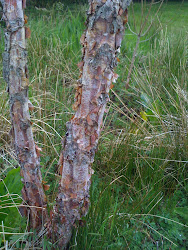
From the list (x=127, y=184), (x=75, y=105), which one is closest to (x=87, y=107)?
(x=75, y=105)

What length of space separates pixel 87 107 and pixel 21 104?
1.10ft

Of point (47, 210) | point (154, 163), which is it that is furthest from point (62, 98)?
point (47, 210)

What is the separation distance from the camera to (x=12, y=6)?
1.07m

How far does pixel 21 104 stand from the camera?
1250 millimetres

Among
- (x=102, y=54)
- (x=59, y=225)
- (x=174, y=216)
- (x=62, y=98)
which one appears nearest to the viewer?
(x=102, y=54)

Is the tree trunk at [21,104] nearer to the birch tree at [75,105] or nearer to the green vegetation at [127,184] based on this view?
the birch tree at [75,105]

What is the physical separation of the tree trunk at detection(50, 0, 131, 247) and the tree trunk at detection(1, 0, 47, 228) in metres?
0.16

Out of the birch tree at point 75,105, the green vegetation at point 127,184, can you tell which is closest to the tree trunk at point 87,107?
the birch tree at point 75,105

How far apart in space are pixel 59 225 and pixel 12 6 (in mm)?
1084

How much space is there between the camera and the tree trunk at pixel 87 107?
102 cm

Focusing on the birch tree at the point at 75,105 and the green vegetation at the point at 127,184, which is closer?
the birch tree at the point at 75,105

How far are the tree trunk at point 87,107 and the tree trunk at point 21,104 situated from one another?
0.16 metres

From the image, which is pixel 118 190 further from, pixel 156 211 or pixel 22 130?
pixel 22 130

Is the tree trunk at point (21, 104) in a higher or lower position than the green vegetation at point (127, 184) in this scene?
higher
